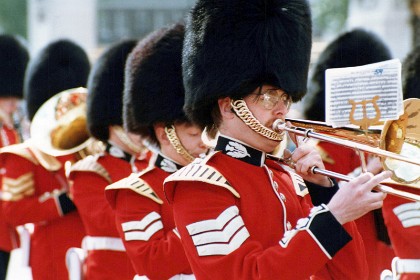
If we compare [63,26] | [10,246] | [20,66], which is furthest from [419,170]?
[63,26]

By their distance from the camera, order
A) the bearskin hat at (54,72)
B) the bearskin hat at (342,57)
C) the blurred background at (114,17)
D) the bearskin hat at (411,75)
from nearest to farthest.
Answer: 1. the bearskin hat at (411,75)
2. the bearskin hat at (342,57)
3. the bearskin hat at (54,72)
4. the blurred background at (114,17)

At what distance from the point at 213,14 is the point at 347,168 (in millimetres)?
2025

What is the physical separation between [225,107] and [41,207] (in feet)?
8.84

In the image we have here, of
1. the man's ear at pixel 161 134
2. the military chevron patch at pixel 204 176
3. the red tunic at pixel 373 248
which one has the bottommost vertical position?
the red tunic at pixel 373 248

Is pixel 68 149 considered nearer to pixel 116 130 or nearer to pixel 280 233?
pixel 116 130

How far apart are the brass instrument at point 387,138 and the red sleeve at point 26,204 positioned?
8.57 feet

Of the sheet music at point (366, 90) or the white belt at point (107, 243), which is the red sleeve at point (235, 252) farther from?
the white belt at point (107, 243)

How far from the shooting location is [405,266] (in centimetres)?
462

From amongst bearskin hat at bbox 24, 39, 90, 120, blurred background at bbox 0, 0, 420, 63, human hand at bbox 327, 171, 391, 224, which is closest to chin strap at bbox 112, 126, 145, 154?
bearskin hat at bbox 24, 39, 90, 120

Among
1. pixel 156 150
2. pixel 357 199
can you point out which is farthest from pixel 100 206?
pixel 357 199

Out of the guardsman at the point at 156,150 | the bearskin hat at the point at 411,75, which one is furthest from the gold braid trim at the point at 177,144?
the bearskin hat at the point at 411,75

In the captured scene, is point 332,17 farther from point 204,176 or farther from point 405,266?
point 204,176

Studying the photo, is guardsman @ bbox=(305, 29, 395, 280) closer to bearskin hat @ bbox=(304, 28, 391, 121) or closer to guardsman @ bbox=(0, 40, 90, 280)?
bearskin hat @ bbox=(304, 28, 391, 121)

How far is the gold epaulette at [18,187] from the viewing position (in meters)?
6.11
